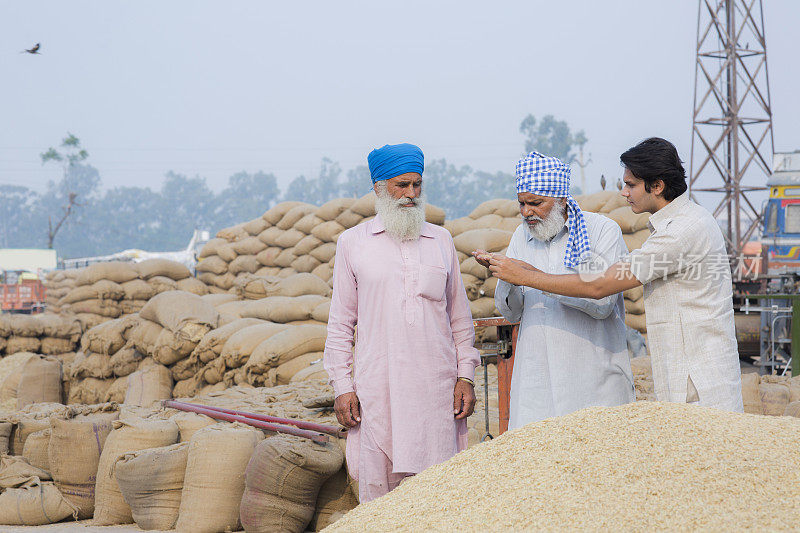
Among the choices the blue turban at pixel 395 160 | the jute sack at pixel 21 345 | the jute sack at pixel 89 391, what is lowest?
the jute sack at pixel 89 391

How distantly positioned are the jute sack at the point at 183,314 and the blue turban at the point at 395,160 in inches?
177

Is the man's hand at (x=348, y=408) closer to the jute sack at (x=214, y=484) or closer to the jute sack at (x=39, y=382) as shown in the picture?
the jute sack at (x=214, y=484)

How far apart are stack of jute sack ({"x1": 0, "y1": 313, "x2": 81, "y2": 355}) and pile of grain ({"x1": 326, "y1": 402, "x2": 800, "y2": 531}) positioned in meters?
7.74

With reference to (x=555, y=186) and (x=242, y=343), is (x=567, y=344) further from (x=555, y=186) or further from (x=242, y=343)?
(x=242, y=343)

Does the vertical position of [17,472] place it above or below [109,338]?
below

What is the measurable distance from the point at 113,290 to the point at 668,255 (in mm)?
8532

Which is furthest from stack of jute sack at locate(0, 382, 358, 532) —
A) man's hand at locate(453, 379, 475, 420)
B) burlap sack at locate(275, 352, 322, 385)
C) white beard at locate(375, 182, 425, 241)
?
burlap sack at locate(275, 352, 322, 385)

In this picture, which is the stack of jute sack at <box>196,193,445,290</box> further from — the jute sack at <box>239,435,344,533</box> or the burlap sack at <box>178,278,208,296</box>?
the jute sack at <box>239,435,344,533</box>

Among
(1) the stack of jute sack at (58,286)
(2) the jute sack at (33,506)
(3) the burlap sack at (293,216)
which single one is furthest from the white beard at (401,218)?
(1) the stack of jute sack at (58,286)

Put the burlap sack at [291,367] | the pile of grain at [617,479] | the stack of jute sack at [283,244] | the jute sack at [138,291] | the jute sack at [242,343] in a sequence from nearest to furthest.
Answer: the pile of grain at [617,479], the burlap sack at [291,367], the jute sack at [242,343], the stack of jute sack at [283,244], the jute sack at [138,291]

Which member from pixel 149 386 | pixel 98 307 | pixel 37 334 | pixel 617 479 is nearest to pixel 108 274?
pixel 98 307

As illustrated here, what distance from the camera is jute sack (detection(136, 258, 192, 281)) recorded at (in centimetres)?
973

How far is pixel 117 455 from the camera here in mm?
3723

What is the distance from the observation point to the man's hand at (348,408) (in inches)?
98.7
